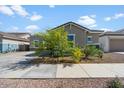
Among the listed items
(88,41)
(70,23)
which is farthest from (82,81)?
(88,41)

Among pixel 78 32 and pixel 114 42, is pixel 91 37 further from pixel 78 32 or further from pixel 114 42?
pixel 114 42

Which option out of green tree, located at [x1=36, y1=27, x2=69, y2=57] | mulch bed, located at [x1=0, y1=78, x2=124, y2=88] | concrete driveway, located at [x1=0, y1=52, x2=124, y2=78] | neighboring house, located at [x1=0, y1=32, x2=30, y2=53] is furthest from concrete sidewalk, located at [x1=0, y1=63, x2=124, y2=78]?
neighboring house, located at [x1=0, y1=32, x2=30, y2=53]

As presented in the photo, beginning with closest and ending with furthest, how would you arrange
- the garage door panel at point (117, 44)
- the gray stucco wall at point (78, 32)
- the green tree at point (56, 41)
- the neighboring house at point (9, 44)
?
the green tree at point (56, 41) < the gray stucco wall at point (78, 32) < the neighboring house at point (9, 44) < the garage door panel at point (117, 44)

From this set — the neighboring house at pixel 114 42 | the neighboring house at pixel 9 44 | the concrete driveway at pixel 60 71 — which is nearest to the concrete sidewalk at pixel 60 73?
the concrete driveway at pixel 60 71

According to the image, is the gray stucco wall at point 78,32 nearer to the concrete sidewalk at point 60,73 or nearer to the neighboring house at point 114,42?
the neighboring house at point 114,42

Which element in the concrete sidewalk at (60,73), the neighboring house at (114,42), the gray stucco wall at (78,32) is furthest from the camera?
the neighboring house at (114,42)

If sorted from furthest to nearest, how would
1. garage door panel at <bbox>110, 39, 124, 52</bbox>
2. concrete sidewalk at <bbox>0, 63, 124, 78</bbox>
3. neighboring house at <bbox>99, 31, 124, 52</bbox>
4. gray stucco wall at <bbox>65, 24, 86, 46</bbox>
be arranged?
garage door panel at <bbox>110, 39, 124, 52</bbox>
neighboring house at <bbox>99, 31, 124, 52</bbox>
gray stucco wall at <bbox>65, 24, 86, 46</bbox>
concrete sidewalk at <bbox>0, 63, 124, 78</bbox>

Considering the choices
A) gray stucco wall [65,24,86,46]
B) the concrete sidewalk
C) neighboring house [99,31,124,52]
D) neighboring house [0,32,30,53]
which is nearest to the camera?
the concrete sidewalk

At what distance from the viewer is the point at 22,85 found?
7797mm

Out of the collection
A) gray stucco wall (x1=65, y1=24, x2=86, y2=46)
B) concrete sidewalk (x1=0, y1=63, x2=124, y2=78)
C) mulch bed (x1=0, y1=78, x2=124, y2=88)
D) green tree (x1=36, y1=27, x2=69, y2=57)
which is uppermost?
gray stucco wall (x1=65, y1=24, x2=86, y2=46)

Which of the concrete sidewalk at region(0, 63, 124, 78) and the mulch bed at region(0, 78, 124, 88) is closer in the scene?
the mulch bed at region(0, 78, 124, 88)

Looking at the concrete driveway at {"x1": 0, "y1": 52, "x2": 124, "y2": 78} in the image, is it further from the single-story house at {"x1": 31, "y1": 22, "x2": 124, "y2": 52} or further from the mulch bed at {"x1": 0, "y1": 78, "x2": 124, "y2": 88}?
the single-story house at {"x1": 31, "y1": 22, "x2": 124, "y2": 52}
